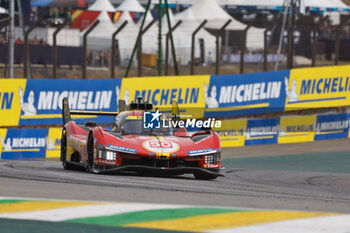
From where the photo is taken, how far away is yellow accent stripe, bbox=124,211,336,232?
6.89m

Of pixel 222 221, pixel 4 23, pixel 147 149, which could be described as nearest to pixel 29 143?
pixel 4 23

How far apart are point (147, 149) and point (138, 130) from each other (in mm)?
827

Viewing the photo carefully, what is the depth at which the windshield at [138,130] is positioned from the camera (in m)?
13.0

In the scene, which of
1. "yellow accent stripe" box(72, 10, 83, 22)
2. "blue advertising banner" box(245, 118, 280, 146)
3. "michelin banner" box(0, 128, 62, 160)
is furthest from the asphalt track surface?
"yellow accent stripe" box(72, 10, 83, 22)

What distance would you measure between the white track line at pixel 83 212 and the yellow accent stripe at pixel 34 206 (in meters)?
0.13

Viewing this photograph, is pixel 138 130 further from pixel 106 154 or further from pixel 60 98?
pixel 60 98

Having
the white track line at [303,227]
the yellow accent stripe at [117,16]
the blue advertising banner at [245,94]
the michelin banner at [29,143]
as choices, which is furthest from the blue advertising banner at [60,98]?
the yellow accent stripe at [117,16]

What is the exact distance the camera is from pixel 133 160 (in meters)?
12.3

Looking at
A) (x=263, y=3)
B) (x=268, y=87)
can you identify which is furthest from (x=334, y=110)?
(x=263, y=3)

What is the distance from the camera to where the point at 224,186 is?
1153 centimetres

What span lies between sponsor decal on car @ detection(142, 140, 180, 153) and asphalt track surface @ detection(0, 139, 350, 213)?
1.38ft

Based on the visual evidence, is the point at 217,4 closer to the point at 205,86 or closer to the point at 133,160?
the point at 205,86

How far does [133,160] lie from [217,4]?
30.9 meters

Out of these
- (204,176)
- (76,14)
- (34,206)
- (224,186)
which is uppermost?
(34,206)
